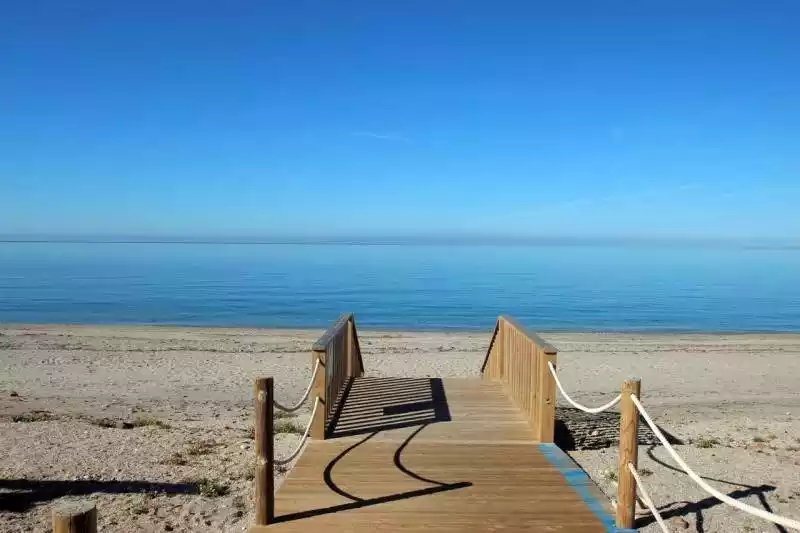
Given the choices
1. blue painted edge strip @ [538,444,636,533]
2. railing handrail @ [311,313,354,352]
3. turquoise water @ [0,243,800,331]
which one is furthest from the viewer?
turquoise water @ [0,243,800,331]

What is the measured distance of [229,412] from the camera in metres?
13.1

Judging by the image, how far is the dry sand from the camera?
7070mm

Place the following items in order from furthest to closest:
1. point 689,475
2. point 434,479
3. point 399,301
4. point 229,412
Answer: point 399,301 → point 229,412 → point 434,479 → point 689,475

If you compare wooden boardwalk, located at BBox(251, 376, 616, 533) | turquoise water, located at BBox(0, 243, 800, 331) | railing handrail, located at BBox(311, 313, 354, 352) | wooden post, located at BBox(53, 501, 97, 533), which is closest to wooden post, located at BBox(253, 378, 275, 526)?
wooden boardwalk, located at BBox(251, 376, 616, 533)

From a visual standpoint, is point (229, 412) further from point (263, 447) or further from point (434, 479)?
point (263, 447)

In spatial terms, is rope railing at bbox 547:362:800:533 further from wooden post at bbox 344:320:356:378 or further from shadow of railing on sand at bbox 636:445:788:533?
wooden post at bbox 344:320:356:378

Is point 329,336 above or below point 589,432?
above

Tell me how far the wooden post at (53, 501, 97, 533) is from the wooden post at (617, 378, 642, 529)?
12.2 ft

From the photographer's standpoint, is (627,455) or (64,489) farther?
(64,489)

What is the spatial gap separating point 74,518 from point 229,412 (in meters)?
11.5

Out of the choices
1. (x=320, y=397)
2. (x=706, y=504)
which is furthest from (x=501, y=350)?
(x=320, y=397)

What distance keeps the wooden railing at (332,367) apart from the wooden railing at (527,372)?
7.99 ft

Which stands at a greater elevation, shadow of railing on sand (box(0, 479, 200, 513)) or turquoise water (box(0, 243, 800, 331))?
shadow of railing on sand (box(0, 479, 200, 513))

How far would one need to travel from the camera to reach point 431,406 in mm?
8586
